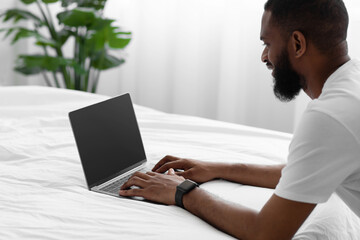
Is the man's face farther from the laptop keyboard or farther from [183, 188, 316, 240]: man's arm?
the laptop keyboard

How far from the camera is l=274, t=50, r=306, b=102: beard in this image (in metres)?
1.19

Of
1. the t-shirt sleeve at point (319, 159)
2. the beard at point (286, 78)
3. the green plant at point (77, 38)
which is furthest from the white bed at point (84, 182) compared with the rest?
the green plant at point (77, 38)

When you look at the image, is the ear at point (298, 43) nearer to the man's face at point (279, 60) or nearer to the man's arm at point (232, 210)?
the man's face at point (279, 60)

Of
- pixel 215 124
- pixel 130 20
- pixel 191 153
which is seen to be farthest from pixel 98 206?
pixel 130 20

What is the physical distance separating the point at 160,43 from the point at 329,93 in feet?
8.36

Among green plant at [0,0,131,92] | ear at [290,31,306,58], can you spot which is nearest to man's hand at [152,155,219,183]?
ear at [290,31,306,58]

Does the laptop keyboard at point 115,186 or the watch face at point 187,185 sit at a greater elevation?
the watch face at point 187,185

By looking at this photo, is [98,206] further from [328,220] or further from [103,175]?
[328,220]

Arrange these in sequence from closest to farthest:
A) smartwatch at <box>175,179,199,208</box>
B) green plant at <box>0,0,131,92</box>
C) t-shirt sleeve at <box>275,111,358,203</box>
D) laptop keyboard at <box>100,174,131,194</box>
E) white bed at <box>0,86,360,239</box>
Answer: t-shirt sleeve at <box>275,111,358,203</box> < white bed at <box>0,86,360,239</box> < smartwatch at <box>175,179,199,208</box> < laptop keyboard at <box>100,174,131,194</box> < green plant at <box>0,0,131,92</box>

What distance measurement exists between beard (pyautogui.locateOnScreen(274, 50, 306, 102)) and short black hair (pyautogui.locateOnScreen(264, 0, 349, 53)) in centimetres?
7

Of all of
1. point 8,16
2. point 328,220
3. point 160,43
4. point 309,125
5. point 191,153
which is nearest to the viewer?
point 309,125

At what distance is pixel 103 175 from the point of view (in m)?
1.39

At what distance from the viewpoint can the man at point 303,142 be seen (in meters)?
0.99

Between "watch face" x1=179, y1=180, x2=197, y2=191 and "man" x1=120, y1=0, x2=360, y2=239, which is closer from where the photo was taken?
"man" x1=120, y1=0, x2=360, y2=239
